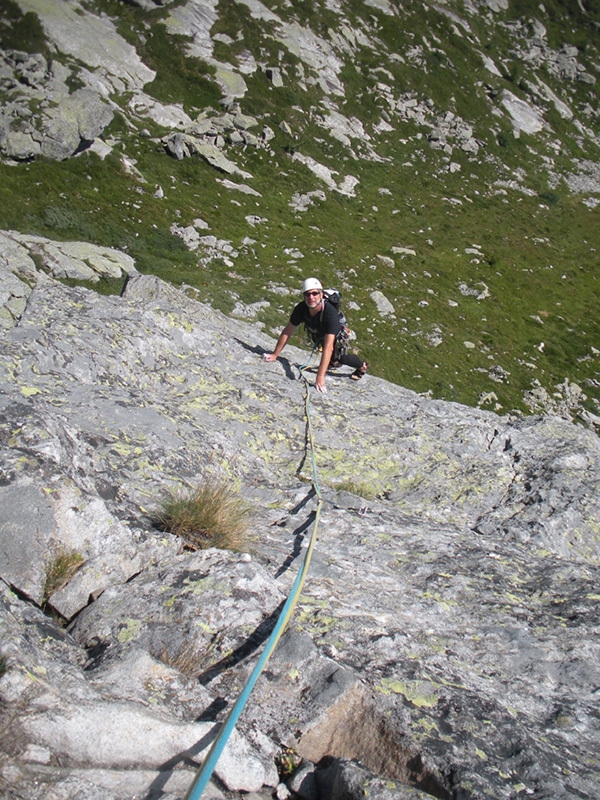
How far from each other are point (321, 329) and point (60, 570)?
6941mm

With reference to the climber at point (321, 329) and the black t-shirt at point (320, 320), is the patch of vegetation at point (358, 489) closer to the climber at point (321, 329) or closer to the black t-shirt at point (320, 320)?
the climber at point (321, 329)

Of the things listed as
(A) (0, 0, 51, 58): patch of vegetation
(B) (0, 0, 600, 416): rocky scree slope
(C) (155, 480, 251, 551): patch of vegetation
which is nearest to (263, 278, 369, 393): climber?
(C) (155, 480, 251, 551): patch of vegetation

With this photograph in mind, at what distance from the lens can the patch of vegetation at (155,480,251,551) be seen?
16.6ft

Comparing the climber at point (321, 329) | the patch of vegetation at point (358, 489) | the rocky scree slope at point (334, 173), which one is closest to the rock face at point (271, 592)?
the patch of vegetation at point (358, 489)

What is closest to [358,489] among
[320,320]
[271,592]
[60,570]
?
[271,592]

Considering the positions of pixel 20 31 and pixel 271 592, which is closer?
pixel 271 592

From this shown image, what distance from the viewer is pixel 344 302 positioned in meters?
25.5

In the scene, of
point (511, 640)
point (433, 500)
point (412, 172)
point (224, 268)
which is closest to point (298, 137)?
point (412, 172)

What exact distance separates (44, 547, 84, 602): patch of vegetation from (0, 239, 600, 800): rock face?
38 millimetres

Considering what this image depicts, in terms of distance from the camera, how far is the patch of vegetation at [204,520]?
506 cm

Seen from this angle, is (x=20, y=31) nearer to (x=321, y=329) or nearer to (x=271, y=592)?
(x=321, y=329)

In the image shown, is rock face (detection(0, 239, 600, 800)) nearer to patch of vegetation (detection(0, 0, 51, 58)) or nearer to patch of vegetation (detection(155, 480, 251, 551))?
patch of vegetation (detection(155, 480, 251, 551))

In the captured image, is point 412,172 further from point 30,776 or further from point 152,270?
point 30,776

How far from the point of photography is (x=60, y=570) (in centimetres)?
414
